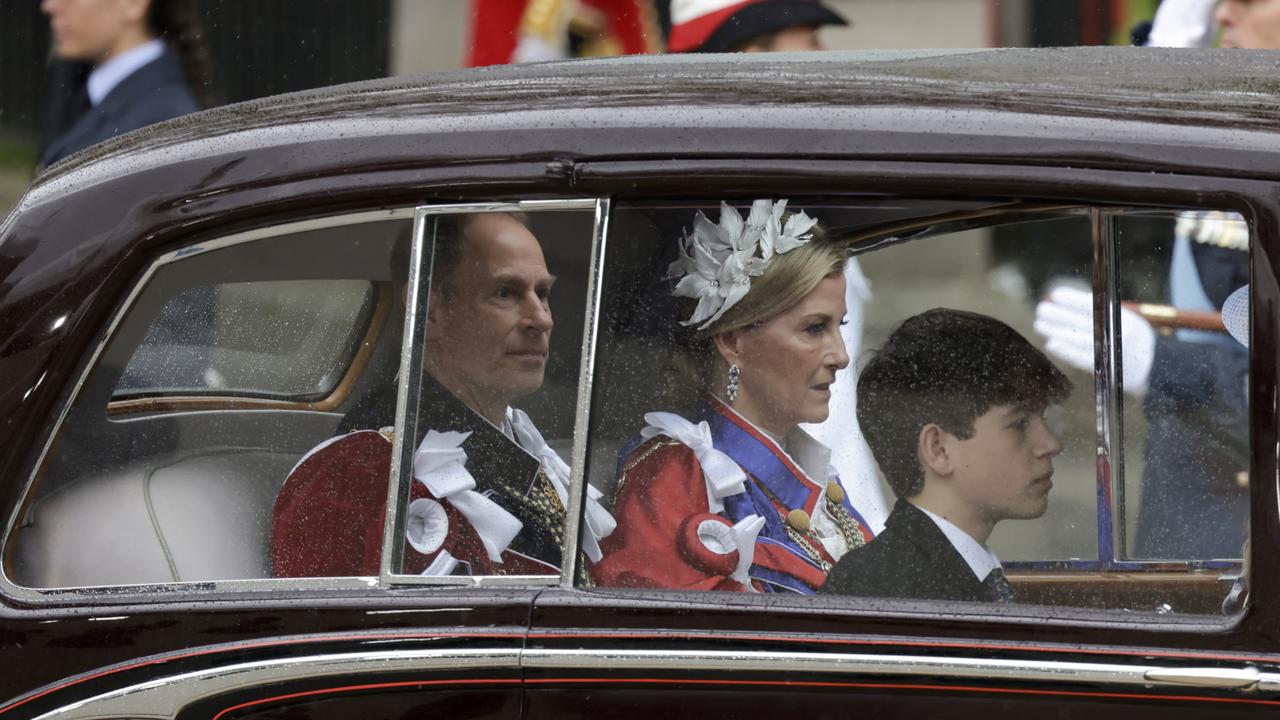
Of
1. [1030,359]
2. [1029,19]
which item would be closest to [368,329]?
[1030,359]

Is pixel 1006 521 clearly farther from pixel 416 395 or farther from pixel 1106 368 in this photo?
pixel 416 395

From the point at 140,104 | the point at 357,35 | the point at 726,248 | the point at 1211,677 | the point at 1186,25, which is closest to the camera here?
the point at 1211,677

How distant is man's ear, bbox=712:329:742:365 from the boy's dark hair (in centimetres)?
17

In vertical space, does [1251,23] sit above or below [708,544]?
above

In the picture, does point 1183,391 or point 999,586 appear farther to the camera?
point 1183,391

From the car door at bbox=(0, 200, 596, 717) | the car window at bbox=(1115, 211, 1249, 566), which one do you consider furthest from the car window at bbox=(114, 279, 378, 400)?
the car window at bbox=(1115, 211, 1249, 566)

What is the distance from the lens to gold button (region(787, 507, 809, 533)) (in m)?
2.10

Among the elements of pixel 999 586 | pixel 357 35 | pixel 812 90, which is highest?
pixel 357 35

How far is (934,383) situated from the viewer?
205 cm

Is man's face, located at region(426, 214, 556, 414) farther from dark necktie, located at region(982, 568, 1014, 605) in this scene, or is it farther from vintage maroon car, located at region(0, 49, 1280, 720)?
dark necktie, located at region(982, 568, 1014, 605)

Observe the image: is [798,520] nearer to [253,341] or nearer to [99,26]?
[253,341]

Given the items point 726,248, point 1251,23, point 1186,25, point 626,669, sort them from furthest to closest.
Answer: point 1186,25 < point 1251,23 < point 726,248 < point 626,669

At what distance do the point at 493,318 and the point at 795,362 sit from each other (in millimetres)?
411

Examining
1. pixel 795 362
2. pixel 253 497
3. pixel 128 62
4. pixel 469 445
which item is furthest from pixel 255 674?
pixel 128 62
